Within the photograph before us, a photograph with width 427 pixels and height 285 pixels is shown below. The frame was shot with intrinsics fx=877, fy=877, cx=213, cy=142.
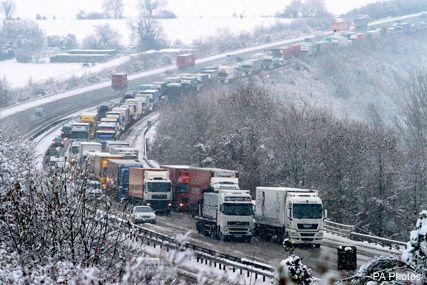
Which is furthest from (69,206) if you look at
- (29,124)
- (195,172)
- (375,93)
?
(375,93)

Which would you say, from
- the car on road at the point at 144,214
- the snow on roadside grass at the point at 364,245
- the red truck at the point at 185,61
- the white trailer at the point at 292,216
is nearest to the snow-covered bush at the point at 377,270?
the snow on roadside grass at the point at 364,245

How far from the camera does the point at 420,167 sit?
5750 cm

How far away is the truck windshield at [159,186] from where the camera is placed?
53.4 metres

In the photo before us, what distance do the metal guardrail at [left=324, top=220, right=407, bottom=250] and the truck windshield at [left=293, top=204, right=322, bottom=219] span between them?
3150 millimetres

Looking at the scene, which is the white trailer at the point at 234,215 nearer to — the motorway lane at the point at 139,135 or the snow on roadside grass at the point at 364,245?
the snow on roadside grass at the point at 364,245

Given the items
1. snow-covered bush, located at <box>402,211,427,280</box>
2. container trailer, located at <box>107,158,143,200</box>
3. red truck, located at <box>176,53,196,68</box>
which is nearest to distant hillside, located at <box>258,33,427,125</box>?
red truck, located at <box>176,53,196,68</box>

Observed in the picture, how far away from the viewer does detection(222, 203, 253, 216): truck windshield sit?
42.2 m

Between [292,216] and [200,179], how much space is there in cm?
1344

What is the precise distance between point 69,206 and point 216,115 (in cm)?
5983

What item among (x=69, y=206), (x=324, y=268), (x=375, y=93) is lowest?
(x=375, y=93)

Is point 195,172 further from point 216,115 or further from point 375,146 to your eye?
point 216,115

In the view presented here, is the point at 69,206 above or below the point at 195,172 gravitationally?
above

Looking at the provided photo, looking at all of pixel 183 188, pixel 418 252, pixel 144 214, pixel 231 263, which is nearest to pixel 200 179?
pixel 183 188

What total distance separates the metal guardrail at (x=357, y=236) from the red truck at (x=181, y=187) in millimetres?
9965
